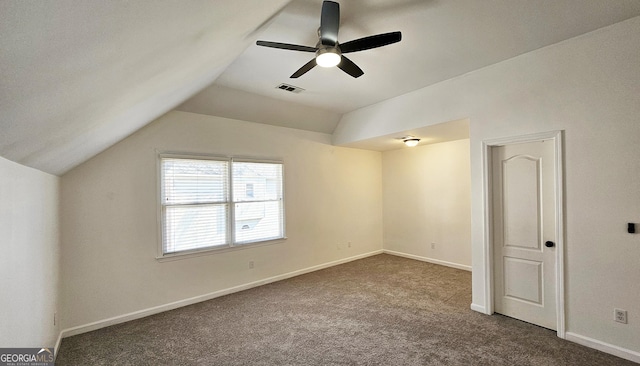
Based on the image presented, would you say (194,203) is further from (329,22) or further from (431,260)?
(431,260)

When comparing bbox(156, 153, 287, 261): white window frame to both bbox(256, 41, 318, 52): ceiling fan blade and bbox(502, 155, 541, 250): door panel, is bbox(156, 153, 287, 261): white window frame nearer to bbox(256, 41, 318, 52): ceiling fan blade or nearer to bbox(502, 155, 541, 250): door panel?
bbox(256, 41, 318, 52): ceiling fan blade

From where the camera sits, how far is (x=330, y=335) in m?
3.01

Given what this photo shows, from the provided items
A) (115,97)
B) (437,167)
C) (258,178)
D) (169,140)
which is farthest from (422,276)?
(115,97)

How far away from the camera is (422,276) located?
497 cm

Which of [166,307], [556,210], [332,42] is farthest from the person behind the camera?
[166,307]

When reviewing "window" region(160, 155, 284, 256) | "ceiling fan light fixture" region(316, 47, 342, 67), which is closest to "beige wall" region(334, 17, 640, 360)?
"ceiling fan light fixture" region(316, 47, 342, 67)

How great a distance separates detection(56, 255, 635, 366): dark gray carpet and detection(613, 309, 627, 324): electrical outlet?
35cm

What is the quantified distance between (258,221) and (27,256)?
9.73 ft

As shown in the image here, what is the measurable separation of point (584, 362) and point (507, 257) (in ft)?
3.84

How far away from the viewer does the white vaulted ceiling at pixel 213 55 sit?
775mm

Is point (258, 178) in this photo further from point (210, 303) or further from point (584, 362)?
point (584, 362)

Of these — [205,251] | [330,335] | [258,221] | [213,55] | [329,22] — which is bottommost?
[330,335]

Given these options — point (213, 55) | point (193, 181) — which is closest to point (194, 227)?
point (193, 181)

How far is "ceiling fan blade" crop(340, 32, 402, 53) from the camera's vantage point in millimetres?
2229
